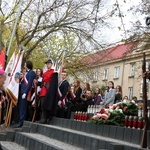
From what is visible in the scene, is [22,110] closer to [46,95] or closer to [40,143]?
[46,95]

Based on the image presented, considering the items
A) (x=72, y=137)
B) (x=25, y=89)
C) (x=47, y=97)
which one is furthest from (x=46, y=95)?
(x=72, y=137)

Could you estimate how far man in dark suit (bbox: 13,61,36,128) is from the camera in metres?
11.8

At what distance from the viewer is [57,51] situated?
30469 mm

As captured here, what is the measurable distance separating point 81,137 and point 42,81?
150 inches

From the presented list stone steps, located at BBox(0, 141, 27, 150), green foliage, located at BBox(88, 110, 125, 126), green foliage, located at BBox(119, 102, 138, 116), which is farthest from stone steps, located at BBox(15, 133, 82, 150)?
green foliage, located at BBox(119, 102, 138, 116)

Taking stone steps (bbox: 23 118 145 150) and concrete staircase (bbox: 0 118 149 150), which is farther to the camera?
concrete staircase (bbox: 0 118 149 150)

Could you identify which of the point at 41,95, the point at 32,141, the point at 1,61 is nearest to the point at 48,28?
the point at 1,61

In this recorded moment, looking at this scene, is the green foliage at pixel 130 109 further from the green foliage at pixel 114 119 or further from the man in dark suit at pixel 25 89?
the man in dark suit at pixel 25 89

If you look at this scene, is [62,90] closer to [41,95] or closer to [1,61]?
[41,95]

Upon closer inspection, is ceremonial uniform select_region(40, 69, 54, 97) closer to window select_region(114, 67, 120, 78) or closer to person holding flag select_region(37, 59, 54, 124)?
person holding flag select_region(37, 59, 54, 124)

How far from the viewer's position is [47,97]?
11.5 m

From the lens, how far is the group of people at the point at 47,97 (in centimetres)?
1152

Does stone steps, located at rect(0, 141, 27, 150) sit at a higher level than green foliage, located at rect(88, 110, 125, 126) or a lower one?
lower

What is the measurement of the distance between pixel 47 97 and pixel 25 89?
2.92 feet
